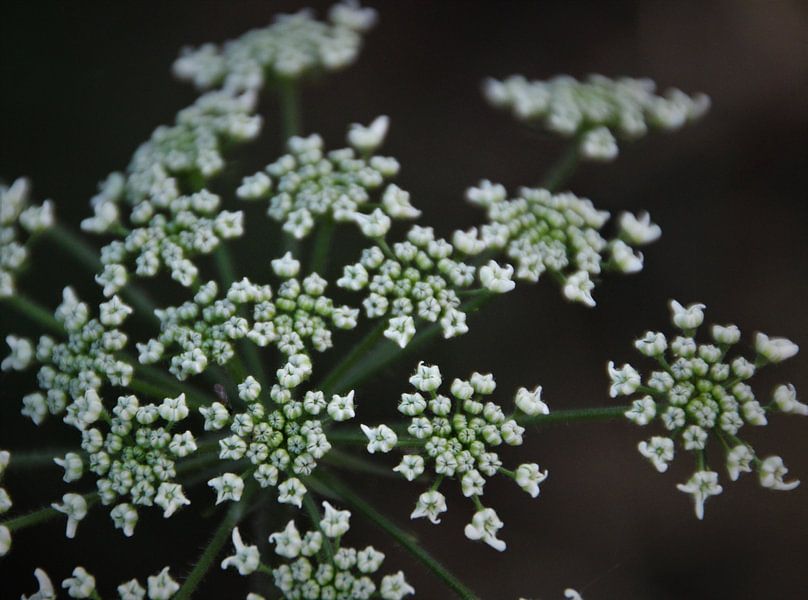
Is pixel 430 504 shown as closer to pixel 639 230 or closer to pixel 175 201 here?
pixel 639 230

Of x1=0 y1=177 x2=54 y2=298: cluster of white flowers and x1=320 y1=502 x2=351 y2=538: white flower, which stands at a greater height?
x1=0 y1=177 x2=54 y2=298: cluster of white flowers

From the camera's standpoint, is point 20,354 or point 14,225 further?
point 14,225

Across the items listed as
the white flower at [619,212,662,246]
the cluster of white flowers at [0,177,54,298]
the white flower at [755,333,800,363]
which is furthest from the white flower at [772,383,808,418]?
the cluster of white flowers at [0,177,54,298]

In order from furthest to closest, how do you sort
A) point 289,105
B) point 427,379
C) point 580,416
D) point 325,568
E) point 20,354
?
point 289,105 < point 20,354 < point 580,416 < point 427,379 < point 325,568

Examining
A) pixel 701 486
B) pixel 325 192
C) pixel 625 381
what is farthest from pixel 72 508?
pixel 701 486

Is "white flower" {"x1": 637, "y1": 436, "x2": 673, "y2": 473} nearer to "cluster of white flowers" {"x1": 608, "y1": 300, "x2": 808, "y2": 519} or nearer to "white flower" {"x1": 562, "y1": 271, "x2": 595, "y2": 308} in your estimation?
"cluster of white flowers" {"x1": 608, "y1": 300, "x2": 808, "y2": 519}

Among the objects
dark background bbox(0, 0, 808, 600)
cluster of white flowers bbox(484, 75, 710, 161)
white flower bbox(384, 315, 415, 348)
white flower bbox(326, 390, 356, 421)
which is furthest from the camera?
dark background bbox(0, 0, 808, 600)

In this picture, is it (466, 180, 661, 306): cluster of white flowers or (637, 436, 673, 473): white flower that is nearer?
(637, 436, 673, 473): white flower
